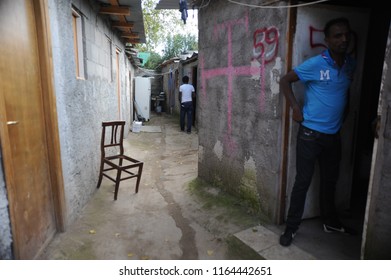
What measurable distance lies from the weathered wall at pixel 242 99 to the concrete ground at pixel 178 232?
0.35m

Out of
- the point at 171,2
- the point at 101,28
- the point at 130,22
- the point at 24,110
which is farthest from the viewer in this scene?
the point at 130,22

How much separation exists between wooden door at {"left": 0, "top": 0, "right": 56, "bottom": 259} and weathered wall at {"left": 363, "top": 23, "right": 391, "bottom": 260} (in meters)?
2.81

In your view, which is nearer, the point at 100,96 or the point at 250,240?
the point at 250,240

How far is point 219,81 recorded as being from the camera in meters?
4.19

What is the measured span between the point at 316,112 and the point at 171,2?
3750 mm

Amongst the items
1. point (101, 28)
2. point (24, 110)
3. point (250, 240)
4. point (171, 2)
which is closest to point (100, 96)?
point (101, 28)

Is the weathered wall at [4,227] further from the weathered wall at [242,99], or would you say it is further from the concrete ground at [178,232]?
the weathered wall at [242,99]

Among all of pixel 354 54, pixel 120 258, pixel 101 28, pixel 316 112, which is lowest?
pixel 120 258

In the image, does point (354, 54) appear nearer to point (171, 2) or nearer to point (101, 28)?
point (171, 2)

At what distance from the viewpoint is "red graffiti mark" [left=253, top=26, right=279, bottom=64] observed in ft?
10.1

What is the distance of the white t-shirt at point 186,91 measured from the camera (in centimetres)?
1028

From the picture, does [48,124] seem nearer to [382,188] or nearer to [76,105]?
[76,105]

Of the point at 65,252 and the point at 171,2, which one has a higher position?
the point at 171,2

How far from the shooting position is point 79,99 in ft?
12.8
